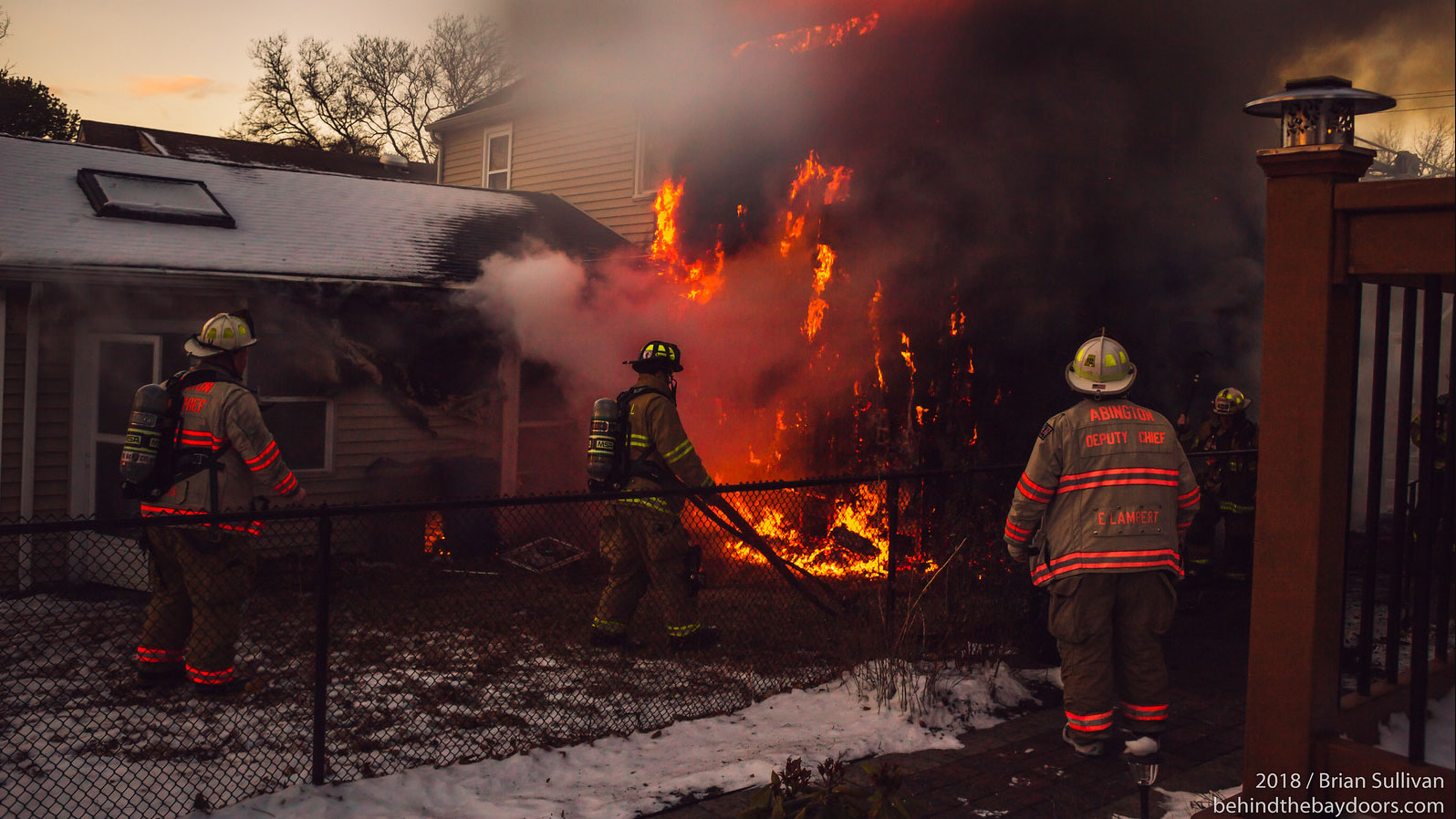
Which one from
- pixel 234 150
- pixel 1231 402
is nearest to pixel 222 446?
pixel 1231 402

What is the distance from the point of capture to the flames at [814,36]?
11.3 metres

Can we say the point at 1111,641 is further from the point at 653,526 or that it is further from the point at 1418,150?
the point at 1418,150

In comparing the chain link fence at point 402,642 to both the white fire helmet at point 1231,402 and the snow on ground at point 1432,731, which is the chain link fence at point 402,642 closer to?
the white fire helmet at point 1231,402

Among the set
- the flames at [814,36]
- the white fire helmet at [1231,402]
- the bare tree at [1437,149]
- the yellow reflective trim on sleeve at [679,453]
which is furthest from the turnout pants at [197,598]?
the bare tree at [1437,149]

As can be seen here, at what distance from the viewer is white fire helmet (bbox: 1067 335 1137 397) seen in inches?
169

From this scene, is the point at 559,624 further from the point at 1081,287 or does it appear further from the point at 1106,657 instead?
the point at 1081,287

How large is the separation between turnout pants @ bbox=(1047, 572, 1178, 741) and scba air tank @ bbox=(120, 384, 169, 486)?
4.41 m

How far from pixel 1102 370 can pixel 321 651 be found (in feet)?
11.3

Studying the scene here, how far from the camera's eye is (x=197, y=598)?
16.6ft

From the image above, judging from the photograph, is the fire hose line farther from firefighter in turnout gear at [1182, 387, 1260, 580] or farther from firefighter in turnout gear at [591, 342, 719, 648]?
firefighter in turnout gear at [1182, 387, 1260, 580]

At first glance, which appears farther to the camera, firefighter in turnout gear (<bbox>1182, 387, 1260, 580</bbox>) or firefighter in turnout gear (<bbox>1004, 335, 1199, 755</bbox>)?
firefighter in turnout gear (<bbox>1182, 387, 1260, 580</bbox>)

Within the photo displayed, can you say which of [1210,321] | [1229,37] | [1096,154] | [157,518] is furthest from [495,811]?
[1229,37]

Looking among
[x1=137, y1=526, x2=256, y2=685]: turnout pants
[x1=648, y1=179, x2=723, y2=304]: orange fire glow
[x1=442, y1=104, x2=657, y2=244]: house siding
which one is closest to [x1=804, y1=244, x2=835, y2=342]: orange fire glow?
[x1=648, y1=179, x2=723, y2=304]: orange fire glow

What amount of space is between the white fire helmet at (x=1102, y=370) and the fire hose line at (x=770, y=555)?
7.74ft
